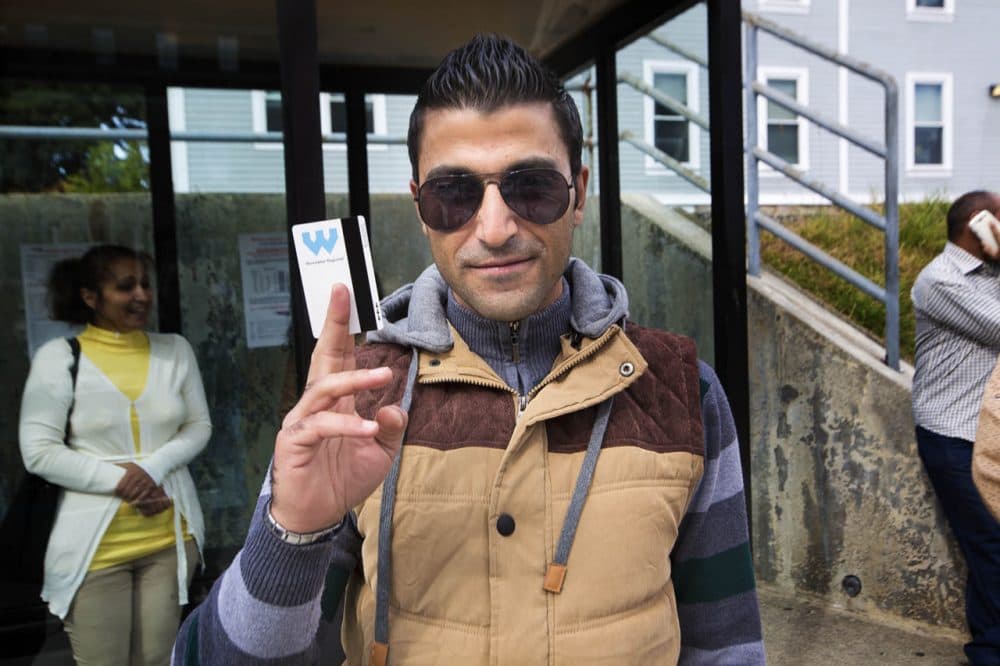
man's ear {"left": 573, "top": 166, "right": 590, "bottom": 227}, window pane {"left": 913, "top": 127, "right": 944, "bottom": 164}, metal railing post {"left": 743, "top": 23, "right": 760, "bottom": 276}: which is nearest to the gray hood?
man's ear {"left": 573, "top": 166, "right": 590, "bottom": 227}

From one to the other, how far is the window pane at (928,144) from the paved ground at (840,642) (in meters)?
9.80

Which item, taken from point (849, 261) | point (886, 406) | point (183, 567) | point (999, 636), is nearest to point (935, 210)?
point (849, 261)

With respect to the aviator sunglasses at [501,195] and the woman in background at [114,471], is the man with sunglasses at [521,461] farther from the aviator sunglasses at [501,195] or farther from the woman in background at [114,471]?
the woman in background at [114,471]

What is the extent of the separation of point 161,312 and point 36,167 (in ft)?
2.59

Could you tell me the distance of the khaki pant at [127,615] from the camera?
272cm

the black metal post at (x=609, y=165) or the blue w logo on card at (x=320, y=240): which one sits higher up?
the black metal post at (x=609, y=165)

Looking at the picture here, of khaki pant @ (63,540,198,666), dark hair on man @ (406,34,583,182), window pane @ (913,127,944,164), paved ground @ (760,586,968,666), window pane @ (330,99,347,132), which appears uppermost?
window pane @ (913,127,944,164)

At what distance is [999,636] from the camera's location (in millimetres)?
3184

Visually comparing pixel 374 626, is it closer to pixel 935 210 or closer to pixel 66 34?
pixel 66 34

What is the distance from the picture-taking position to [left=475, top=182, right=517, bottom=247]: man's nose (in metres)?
1.13

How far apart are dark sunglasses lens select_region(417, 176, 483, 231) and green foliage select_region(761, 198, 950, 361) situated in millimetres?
3890

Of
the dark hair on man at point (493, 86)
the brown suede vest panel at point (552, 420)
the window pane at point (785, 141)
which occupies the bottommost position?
the brown suede vest panel at point (552, 420)

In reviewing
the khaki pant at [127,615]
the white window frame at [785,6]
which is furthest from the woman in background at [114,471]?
the white window frame at [785,6]

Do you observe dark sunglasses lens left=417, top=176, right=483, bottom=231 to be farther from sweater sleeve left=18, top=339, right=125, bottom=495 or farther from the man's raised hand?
sweater sleeve left=18, top=339, right=125, bottom=495
